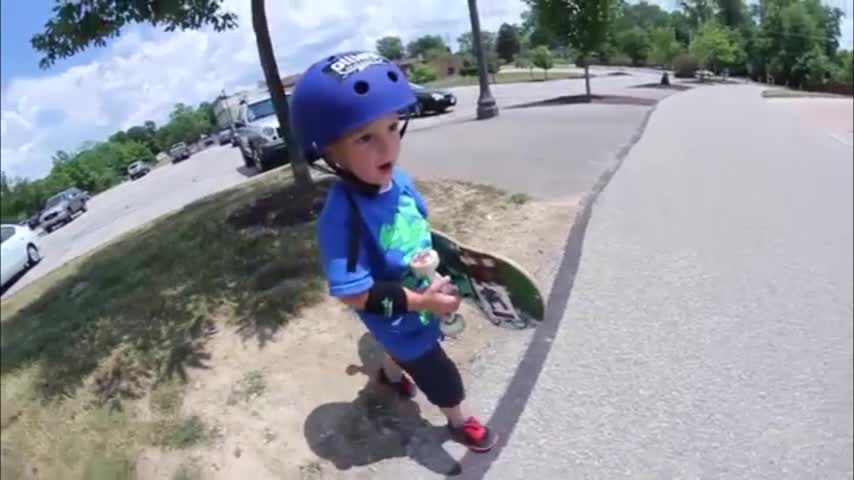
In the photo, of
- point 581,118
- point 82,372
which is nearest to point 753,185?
point 581,118

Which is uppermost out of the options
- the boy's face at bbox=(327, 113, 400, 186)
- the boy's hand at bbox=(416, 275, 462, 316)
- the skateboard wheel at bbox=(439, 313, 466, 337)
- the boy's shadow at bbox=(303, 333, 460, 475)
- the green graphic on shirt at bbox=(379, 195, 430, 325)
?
the boy's face at bbox=(327, 113, 400, 186)

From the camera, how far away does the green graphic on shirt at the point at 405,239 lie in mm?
1574

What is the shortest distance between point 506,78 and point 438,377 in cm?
82

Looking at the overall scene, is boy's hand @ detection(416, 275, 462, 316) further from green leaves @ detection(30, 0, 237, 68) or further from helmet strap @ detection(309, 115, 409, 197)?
green leaves @ detection(30, 0, 237, 68)

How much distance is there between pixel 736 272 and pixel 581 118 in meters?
1.64

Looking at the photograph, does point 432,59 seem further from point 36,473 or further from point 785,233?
point 785,233

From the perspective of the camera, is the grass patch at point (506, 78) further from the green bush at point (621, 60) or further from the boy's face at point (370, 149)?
the boy's face at point (370, 149)

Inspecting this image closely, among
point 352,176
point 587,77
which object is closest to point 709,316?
point 587,77

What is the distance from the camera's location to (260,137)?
1.54 m

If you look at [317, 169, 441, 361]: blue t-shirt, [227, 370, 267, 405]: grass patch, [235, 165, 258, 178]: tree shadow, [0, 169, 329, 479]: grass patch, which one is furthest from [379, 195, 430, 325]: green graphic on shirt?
[227, 370, 267, 405]: grass patch

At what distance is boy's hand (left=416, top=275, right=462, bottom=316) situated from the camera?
5.14 ft

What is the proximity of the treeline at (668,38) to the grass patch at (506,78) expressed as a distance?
0.02 meters

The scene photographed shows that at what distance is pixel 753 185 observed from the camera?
5.29 m

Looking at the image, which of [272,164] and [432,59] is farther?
[272,164]
